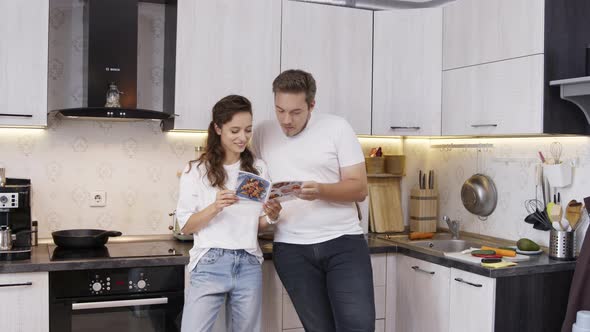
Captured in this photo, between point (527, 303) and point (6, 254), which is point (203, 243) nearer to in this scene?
point (6, 254)

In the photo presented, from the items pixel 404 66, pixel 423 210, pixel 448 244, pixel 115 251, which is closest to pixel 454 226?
pixel 448 244

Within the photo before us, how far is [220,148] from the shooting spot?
2.61 m

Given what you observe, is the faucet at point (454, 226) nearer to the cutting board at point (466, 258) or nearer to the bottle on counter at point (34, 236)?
the cutting board at point (466, 258)

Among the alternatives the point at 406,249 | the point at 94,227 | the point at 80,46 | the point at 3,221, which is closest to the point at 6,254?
the point at 3,221

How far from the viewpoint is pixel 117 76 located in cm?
320

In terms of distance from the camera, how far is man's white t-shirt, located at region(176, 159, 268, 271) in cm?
254

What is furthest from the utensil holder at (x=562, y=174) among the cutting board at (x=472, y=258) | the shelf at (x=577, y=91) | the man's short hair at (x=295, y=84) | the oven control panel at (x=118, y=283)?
the oven control panel at (x=118, y=283)

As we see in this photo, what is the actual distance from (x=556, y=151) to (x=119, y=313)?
2.30 meters

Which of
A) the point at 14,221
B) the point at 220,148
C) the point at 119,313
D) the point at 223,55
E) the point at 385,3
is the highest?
the point at 385,3

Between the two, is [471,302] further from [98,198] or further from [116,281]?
[98,198]

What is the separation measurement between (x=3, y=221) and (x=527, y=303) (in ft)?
8.13

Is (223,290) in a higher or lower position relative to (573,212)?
lower

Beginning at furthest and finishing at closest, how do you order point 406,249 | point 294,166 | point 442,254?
1. point 406,249
2. point 442,254
3. point 294,166

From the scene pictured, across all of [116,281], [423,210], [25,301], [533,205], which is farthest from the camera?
[423,210]
